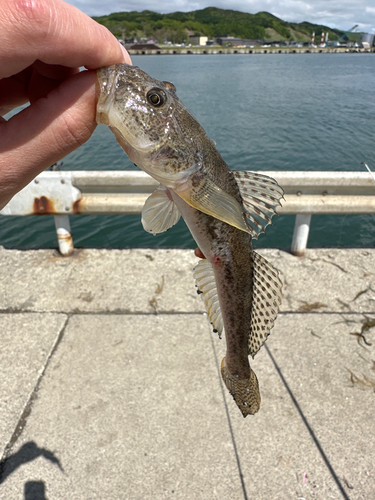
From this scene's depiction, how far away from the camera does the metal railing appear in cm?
491

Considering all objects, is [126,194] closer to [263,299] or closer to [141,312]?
[141,312]

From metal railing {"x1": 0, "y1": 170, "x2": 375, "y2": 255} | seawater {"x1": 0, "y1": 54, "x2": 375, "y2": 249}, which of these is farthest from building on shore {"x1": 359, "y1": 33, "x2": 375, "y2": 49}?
metal railing {"x1": 0, "y1": 170, "x2": 375, "y2": 255}

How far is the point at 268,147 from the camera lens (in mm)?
15781

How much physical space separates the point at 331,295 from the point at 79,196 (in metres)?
3.77

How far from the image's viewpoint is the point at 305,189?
5.10 metres

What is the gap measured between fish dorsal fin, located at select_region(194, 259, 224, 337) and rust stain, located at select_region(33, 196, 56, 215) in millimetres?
3566

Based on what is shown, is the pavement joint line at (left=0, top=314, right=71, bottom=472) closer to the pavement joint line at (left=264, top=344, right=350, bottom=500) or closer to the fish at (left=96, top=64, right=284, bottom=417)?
the fish at (left=96, top=64, right=284, bottom=417)

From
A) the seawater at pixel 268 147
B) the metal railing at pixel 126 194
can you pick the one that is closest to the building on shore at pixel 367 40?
the seawater at pixel 268 147

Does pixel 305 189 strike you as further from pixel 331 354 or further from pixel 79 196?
pixel 79 196

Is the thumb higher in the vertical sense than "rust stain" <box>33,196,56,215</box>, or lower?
higher

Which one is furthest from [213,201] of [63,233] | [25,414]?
[63,233]

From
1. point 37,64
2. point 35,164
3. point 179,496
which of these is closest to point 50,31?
point 37,64

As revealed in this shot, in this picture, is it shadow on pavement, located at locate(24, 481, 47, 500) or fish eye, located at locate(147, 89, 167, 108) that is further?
shadow on pavement, located at locate(24, 481, 47, 500)

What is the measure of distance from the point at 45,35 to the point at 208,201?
911 millimetres
